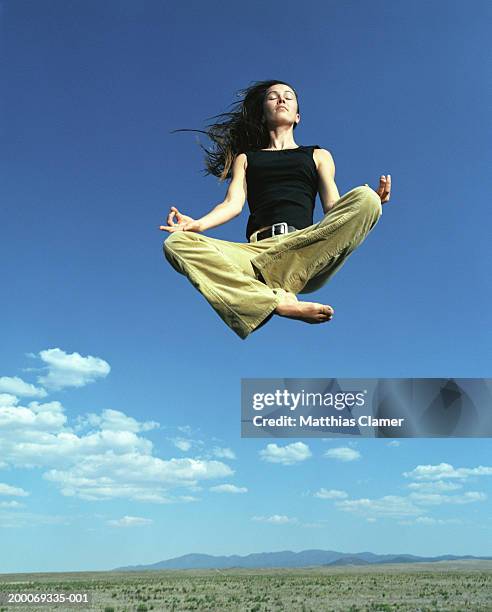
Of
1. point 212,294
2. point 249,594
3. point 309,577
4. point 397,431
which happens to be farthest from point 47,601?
point 309,577

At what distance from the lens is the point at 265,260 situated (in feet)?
18.0

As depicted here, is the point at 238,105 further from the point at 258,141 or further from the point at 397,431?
the point at 397,431

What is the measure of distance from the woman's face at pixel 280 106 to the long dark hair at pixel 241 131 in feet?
0.74

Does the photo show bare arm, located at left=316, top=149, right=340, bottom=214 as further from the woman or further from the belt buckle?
the belt buckle

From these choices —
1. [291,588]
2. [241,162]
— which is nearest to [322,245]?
[241,162]

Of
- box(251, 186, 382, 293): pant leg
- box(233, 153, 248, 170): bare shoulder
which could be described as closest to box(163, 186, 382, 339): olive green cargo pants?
box(251, 186, 382, 293): pant leg

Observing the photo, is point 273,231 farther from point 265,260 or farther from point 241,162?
point 241,162

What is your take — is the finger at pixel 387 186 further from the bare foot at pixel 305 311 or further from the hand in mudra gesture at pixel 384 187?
the bare foot at pixel 305 311

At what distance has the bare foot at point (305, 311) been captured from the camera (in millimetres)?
5004

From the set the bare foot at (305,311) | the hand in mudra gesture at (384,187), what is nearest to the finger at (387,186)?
the hand in mudra gesture at (384,187)

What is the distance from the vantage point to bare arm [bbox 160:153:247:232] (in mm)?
5484

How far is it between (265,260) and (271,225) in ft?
1.64

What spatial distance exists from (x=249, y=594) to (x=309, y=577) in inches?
638

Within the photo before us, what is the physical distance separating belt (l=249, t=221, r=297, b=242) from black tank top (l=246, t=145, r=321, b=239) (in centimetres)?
6
